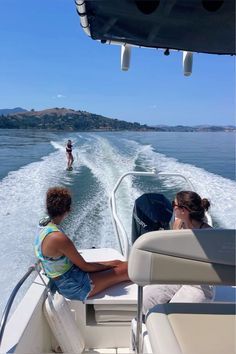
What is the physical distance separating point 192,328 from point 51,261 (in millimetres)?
1006

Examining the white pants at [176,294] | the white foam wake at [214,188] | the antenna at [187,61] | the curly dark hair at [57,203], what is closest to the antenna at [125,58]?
the antenna at [187,61]

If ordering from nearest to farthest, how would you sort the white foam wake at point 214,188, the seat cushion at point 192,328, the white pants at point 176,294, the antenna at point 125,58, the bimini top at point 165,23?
the seat cushion at point 192,328 → the bimini top at point 165,23 → the white pants at point 176,294 → the antenna at point 125,58 → the white foam wake at point 214,188

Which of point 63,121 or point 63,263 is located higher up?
point 63,121

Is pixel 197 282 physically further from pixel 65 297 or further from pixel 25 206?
pixel 25 206

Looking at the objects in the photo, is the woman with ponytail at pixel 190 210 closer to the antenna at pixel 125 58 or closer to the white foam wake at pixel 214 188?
the antenna at pixel 125 58

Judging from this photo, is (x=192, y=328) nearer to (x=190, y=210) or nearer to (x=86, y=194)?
(x=190, y=210)

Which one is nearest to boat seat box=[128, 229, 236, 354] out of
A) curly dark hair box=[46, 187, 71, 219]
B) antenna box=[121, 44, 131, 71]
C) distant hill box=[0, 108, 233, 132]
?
curly dark hair box=[46, 187, 71, 219]

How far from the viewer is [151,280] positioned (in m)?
1.26

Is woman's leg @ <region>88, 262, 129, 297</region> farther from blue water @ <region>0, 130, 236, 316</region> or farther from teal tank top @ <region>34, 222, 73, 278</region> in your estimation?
blue water @ <region>0, 130, 236, 316</region>

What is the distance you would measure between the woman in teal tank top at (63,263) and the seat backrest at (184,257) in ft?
2.93

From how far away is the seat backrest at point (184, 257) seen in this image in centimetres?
123

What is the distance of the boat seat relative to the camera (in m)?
1.23

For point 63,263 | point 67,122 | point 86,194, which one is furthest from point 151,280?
point 67,122

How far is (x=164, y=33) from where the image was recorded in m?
2.09
